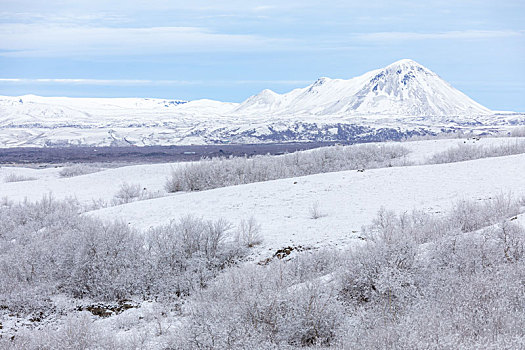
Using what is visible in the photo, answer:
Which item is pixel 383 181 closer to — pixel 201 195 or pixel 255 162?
pixel 201 195

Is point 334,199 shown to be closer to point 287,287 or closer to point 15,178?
point 287,287

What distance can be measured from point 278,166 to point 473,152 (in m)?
11.2

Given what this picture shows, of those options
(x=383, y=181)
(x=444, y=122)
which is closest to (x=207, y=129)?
(x=444, y=122)

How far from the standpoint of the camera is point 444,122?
192000mm

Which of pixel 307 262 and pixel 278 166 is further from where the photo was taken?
pixel 278 166

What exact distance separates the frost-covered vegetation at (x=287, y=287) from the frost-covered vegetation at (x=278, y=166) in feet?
44.6

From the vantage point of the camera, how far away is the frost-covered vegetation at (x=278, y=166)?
27172mm

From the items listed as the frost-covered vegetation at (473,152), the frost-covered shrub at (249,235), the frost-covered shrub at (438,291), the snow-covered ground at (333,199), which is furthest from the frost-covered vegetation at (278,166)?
the frost-covered shrub at (438,291)

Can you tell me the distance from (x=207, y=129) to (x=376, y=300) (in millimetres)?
182288

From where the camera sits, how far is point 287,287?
7902 mm

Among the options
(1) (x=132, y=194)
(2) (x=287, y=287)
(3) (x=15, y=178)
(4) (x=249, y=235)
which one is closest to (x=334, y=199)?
(4) (x=249, y=235)

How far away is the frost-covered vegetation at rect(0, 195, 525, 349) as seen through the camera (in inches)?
241

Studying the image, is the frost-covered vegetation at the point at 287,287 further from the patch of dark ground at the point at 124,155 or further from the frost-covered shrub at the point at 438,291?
the patch of dark ground at the point at 124,155

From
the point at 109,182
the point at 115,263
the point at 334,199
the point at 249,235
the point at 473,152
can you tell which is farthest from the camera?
the point at 109,182
